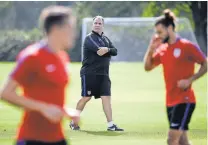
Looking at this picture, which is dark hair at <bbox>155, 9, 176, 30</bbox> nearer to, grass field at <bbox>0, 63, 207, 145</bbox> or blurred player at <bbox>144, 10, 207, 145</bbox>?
blurred player at <bbox>144, 10, 207, 145</bbox>

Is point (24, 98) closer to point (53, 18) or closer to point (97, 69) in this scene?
point (53, 18)

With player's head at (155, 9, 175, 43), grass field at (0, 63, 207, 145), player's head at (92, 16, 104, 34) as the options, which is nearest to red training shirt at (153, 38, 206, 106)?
player's head at (155, 9, 175, 43)

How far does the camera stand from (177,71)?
9.45 m

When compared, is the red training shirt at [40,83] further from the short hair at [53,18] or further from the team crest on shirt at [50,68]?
the short hair at [53,18]

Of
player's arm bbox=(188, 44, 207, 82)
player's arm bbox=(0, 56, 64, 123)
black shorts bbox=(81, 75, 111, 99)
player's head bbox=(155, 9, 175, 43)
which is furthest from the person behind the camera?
black shorts bbox=(81, 75, 111, 99)

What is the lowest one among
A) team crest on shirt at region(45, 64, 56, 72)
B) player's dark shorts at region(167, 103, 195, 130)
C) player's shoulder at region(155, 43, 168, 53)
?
player's dark shorts at region(167, 103, 195, 130)

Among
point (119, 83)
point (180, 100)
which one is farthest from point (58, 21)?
point (119, 83)

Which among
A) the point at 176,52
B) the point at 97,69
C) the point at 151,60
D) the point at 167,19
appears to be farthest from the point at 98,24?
the point at 167,19

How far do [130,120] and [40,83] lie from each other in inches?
454

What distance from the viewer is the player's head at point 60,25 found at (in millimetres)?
6207

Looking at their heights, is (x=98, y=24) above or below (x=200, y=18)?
above

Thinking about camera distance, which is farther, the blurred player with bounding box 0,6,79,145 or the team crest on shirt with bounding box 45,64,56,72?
the team crest on shirt with bounding box 45,64,56,72

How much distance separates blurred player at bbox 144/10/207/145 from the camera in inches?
372

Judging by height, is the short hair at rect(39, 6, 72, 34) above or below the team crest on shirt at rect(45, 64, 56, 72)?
above
